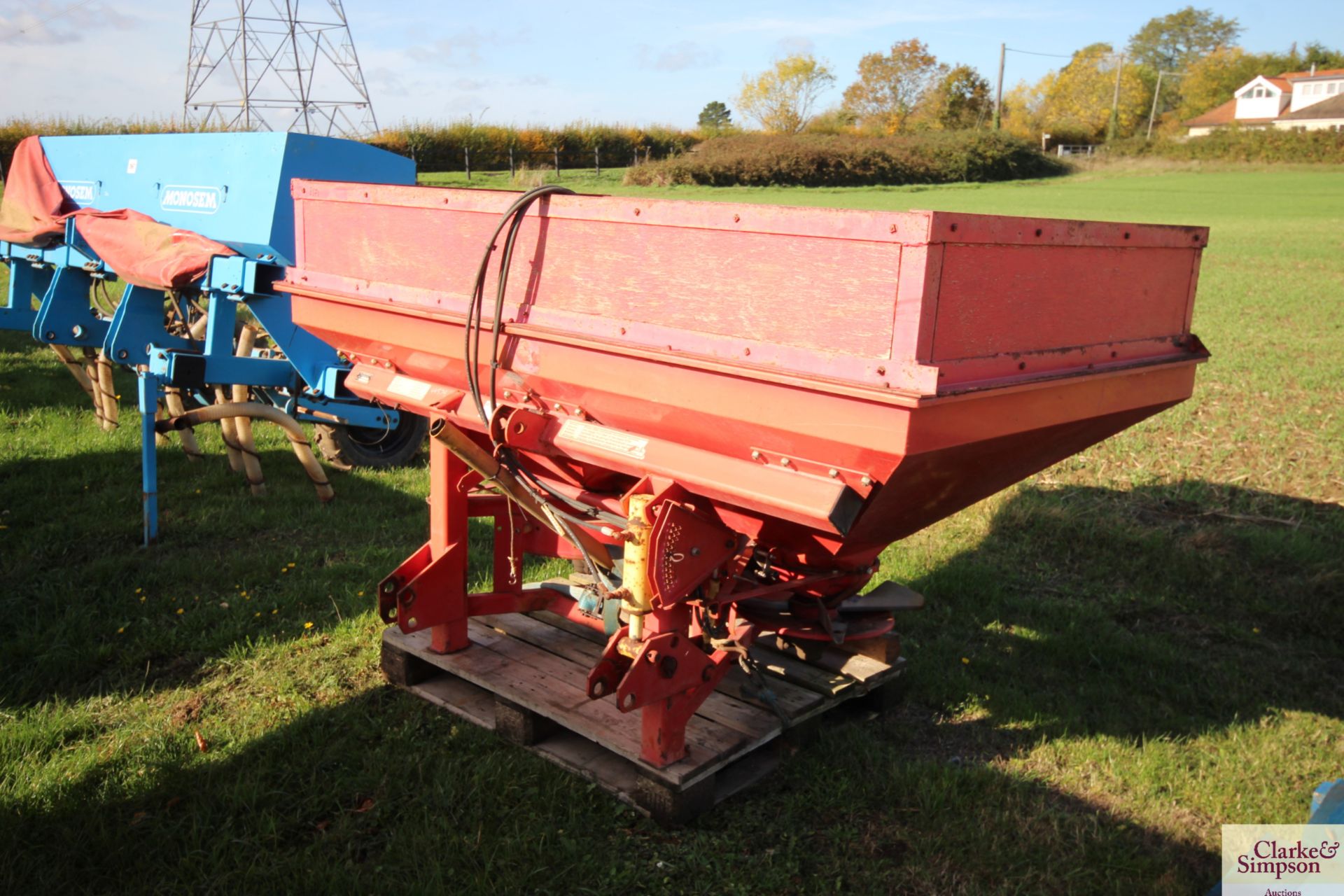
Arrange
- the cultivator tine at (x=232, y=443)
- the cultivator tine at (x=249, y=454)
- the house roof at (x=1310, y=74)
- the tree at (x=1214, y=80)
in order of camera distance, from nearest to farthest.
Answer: the cultivator tine at (x=249, y=454) < the cultivator tine at (x=232, y=443) < the house roof at (x=1310, y=74) < the tree at (x=1214, y=80)

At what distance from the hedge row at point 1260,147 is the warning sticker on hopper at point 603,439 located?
4836 cm

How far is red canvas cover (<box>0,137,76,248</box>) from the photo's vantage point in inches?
281

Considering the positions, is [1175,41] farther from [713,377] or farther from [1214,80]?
[713,377]

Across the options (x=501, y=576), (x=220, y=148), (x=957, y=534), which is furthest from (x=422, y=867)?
(x=220, y=148)

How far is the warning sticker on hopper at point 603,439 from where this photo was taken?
2967 mm

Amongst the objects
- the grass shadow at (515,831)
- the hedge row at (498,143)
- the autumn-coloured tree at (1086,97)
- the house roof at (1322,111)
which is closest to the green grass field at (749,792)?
the grass shadow at (515,831)

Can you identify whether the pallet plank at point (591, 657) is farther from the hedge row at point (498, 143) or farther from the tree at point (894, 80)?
the tree at point (894, 80)

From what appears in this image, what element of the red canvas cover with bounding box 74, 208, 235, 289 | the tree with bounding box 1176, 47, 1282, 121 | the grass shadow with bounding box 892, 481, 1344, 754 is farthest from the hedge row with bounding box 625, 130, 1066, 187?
the tree with bounding box 1176, 47, 1282, 121

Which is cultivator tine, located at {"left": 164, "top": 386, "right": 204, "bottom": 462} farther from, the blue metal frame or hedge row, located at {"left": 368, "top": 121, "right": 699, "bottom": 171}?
hedge row, located at {"left": 368, "top": 121, "right": 699, "bottom": 171}

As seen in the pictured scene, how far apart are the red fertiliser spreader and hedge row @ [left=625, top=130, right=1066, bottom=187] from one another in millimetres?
22421

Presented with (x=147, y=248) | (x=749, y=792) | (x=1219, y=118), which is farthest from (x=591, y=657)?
(x=1219, y=118)

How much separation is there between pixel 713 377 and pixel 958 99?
61.2m

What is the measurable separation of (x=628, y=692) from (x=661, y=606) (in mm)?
267

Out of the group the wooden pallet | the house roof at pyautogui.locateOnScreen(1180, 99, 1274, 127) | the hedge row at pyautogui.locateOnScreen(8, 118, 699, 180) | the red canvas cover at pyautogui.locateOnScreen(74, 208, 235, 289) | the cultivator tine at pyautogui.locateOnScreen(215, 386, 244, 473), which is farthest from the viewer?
the house roof at pyautogui.locateOnScreen(1180, 99, 1274, 127)
